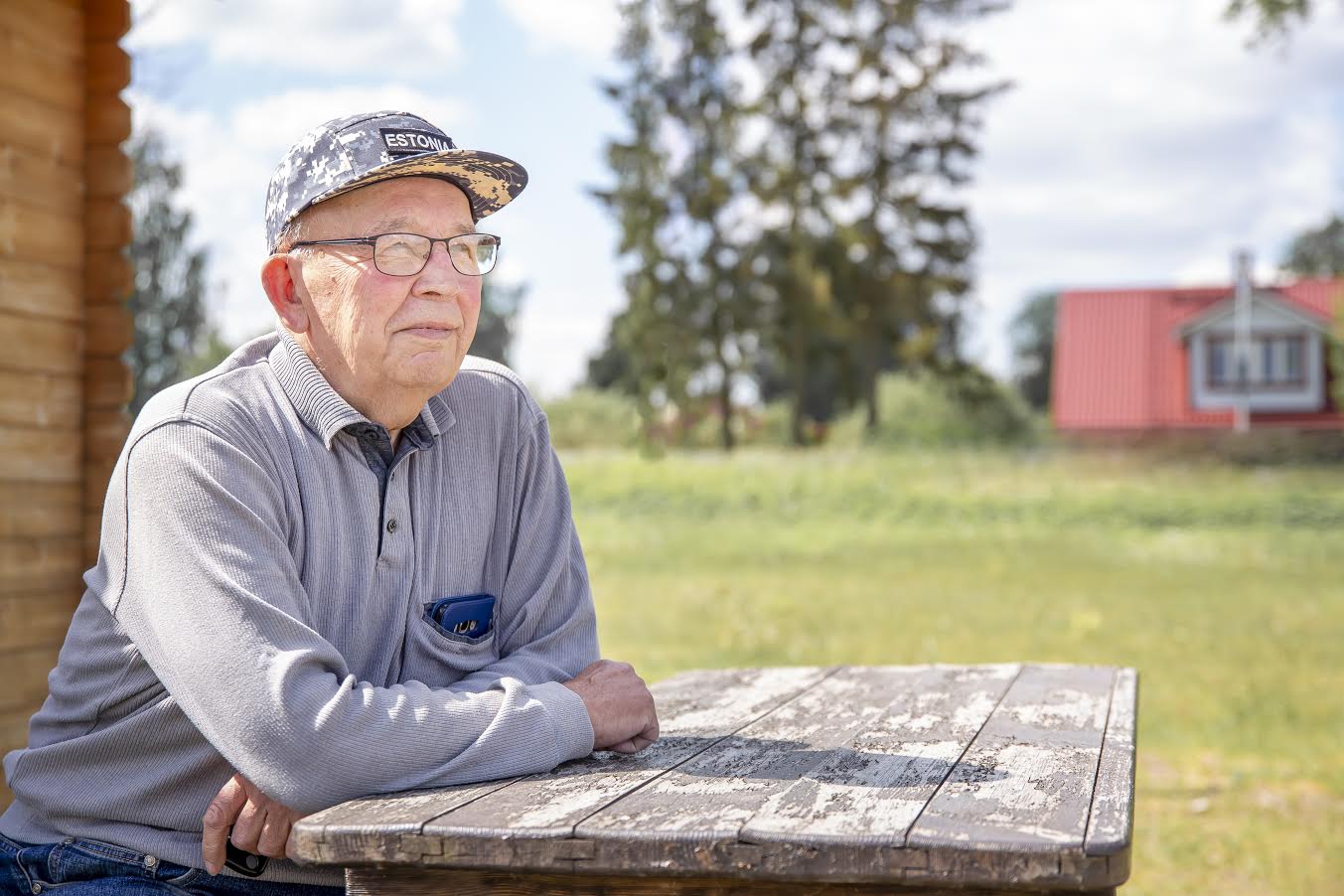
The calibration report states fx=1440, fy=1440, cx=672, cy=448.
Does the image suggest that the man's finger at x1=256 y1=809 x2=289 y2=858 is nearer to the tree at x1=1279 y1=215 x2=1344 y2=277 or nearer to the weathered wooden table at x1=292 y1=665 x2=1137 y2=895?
the weathered wooden table at x1=292 y1=665 x2=1137 y2=895

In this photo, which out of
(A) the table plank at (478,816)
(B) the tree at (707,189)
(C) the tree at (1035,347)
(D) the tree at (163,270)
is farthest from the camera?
(C) the tree at (1035,347)

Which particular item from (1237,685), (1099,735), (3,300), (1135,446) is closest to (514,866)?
(1099,735)

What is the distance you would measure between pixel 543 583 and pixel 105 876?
2.85 feet

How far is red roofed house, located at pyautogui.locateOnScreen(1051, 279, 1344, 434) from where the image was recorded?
108ft

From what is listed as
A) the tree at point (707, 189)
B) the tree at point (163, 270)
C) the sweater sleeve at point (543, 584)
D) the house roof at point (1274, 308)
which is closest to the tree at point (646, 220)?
the tree at point (707, 189)

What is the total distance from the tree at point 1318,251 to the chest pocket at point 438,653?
5978 centimetres

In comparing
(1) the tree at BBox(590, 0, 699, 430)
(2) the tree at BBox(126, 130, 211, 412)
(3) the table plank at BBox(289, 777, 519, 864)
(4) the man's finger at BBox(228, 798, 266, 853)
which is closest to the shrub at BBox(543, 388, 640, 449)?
(1) the tree at BBox(590, 0, 699, 430)

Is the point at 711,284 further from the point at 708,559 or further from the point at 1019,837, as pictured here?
the point at 1019,837

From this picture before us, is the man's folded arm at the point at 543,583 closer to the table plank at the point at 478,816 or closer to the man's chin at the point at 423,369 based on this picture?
the table plank at the point at 478,816

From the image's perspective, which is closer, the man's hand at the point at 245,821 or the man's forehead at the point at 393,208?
the man's hand at the point at 245,821

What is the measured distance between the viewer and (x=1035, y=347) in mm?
73062

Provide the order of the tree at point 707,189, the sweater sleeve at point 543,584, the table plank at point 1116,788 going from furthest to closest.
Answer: the tree at point 707,189
the sweater sleeve at point 543,584
the table plank at point 1116,788

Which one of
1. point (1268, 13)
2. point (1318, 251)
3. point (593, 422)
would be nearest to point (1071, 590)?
point (1268, 13)

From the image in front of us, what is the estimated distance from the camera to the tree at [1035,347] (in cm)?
6314
